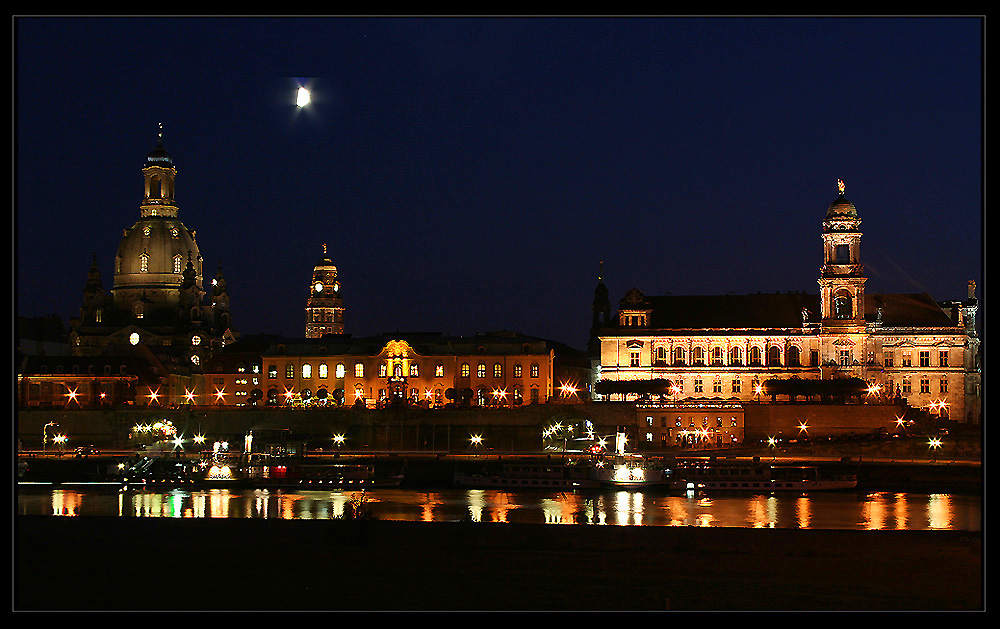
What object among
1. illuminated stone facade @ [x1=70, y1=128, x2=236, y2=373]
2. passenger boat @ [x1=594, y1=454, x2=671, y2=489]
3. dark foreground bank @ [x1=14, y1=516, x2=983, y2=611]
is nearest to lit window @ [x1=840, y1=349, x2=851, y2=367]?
passenger boat @ [x1=594, y1=454, x2=671, y2=489]

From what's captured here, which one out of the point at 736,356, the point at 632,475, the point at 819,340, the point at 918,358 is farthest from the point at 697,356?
the point at 632,475

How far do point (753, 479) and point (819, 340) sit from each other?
31.2 meters

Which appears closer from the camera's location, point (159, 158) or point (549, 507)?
point (549, 507)

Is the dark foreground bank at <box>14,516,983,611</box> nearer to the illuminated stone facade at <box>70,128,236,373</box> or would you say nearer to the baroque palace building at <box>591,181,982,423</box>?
the baroque palace building at <box>591,181,982,423</box>

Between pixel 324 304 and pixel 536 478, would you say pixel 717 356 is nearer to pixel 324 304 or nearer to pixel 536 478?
pixel 536 478

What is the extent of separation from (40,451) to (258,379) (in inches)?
887

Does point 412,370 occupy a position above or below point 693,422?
above

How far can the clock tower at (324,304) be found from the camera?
13600 centimetres

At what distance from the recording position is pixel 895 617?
26.4m

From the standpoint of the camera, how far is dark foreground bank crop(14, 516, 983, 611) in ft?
104

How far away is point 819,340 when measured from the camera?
3489 inches

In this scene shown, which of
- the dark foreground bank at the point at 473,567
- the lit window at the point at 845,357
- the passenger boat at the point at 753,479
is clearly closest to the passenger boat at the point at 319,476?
the passenger boat at the point at 753,479

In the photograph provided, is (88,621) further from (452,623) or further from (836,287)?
(836,287)

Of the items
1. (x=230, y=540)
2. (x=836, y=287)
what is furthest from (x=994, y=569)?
(x=836, y=287)
